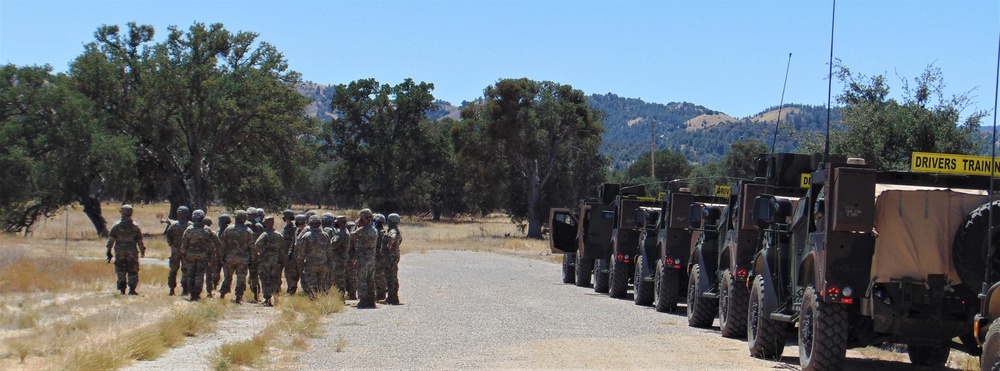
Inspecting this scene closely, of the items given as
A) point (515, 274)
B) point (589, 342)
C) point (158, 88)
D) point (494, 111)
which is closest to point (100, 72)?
point (158, 88)

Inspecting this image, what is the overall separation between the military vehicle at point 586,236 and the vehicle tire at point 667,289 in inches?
238

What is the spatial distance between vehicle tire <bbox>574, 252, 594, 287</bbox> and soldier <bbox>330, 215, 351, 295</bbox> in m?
8.66

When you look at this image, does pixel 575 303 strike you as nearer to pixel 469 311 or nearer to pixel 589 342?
pixel 469 311

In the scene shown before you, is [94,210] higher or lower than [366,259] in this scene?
lower

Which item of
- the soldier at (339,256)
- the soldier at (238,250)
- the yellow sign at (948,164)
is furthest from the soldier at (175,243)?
the yellow sign at (948,164)

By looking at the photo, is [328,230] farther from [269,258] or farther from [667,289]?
[667,289]

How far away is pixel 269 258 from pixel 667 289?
7856 mm

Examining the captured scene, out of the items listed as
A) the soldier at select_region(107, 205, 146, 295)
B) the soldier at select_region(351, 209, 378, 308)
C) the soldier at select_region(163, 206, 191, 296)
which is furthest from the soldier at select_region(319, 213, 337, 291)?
the soldier at select_region(107, 205, 146, 295)

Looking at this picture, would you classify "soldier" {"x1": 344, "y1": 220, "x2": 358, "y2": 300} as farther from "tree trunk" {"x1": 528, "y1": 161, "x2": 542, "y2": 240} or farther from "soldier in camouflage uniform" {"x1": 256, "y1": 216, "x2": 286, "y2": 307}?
"tree trunk" {"x1": 528, "y1": 161, "x2": 542, "y2": 240}

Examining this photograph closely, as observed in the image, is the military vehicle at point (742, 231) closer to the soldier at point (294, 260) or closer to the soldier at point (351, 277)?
the soldier at point (351, 277)

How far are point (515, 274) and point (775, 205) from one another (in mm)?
21682

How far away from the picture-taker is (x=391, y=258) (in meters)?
21.0

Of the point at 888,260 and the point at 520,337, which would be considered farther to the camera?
the point at 520,337

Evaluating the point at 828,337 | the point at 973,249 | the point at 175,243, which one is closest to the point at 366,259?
the point at 175,243
